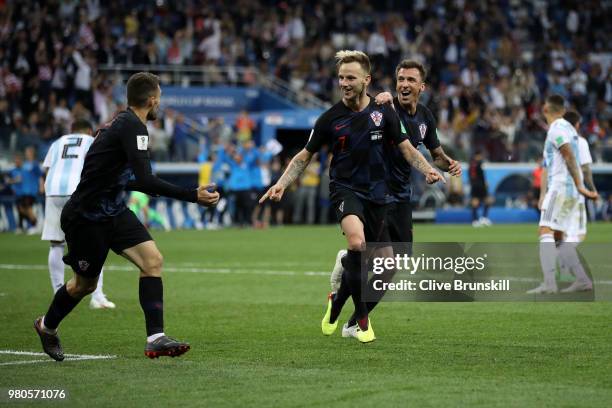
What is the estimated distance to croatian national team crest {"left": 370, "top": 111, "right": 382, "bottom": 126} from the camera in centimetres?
998

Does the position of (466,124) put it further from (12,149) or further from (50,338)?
(50,338)

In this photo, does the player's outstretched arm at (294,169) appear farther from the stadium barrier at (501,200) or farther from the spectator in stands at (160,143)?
the stadium barrier at (501,200)

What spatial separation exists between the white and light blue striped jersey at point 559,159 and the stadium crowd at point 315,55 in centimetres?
1913

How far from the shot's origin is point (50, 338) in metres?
9.13

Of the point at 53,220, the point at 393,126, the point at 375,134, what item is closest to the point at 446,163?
the point at 393,126

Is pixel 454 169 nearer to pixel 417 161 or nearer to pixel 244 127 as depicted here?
pixel 417 161

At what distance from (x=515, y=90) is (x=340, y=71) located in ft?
108

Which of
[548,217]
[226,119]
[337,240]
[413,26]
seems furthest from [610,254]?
[413,26]

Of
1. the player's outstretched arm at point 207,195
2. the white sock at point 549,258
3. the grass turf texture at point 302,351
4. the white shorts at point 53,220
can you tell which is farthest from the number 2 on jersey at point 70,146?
the white sock at point 549,258

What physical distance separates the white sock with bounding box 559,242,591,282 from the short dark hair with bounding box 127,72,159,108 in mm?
7037

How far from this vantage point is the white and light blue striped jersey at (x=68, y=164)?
1335 cm

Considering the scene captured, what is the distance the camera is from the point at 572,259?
46.8ft

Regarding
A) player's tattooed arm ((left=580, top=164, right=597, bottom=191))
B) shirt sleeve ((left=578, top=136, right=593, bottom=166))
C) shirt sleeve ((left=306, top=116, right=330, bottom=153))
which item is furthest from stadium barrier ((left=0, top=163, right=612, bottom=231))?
shirt sleeve ((left=306, top=116, right=330, bottom=153))

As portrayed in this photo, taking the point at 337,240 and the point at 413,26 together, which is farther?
the point at 413,26
